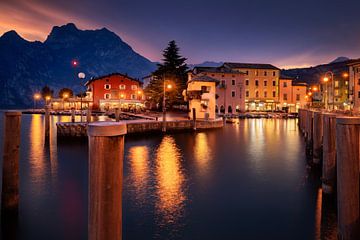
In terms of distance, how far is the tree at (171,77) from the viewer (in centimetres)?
6575

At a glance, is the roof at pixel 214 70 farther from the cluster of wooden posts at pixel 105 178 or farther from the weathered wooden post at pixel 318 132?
the cluster of wooden posts at pixel 105 178

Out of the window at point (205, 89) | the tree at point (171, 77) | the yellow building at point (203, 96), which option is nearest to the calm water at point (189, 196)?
the window at point (205, 89)

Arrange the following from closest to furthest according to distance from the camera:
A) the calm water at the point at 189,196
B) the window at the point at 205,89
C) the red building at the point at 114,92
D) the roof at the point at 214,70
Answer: the calm water at the point at 189,196 → the window at the point at 205,89 → the roof at the point at 214,70 → the red building at the point at 114,92

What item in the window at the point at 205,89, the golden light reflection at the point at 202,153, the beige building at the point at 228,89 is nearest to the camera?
the golden light reflection at the point at 202,153

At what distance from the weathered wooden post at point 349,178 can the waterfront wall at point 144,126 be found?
30433mm

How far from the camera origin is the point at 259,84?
317 ft

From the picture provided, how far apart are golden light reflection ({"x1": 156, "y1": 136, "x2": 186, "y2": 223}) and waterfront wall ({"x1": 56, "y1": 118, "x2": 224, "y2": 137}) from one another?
1014 cm

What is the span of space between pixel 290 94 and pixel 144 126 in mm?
74384

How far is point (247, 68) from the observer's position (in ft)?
314

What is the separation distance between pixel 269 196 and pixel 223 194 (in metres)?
2.37

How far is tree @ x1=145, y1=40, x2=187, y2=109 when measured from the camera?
2589 inches

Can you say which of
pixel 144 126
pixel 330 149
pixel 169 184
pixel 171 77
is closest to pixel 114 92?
pixel 171 77

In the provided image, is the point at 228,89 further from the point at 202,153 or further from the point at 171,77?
the point at 202,153

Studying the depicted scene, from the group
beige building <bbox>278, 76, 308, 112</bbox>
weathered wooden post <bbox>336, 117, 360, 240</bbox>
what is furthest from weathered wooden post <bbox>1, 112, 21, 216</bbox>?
beige building <bbox>278, 76, 308, 112</bbox>
